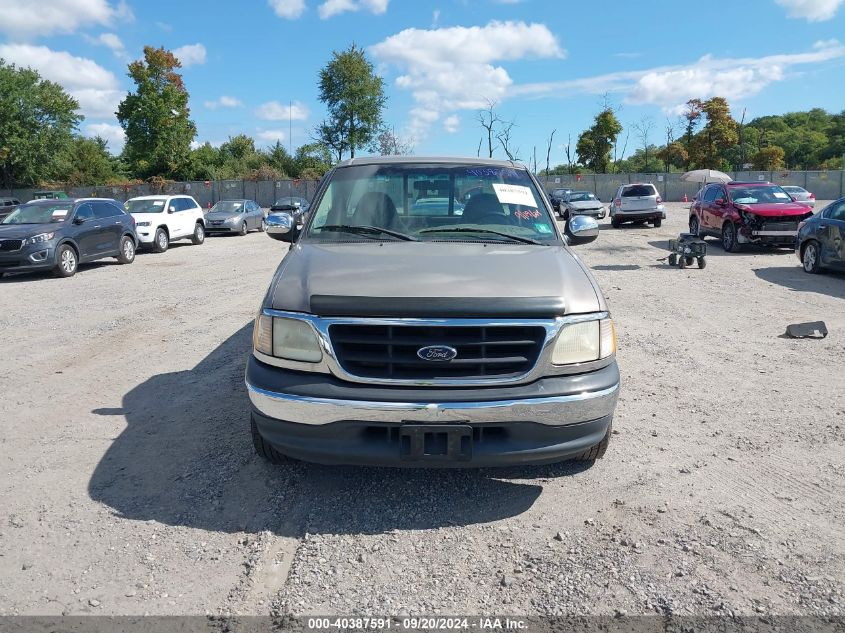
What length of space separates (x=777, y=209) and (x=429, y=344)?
15.4 metres

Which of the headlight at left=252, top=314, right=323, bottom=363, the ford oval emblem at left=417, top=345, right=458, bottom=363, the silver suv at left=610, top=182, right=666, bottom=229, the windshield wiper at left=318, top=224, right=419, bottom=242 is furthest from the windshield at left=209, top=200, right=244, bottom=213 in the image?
the ford oval emblem at left=417, top=345, right=458, bottom=363

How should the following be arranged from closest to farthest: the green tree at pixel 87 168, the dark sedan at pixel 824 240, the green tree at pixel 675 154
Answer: the dark sedan at pixel 824 240 < the green tree at pixel 87 168 < the green tree at pixel 675 154

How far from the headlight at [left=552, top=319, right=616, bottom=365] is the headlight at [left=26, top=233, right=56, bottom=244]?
13107 mm

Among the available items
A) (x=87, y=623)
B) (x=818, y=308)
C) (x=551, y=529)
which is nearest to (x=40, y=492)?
(x=87, y=623)

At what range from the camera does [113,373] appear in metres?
6.44

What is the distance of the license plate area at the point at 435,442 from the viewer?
10.5ft

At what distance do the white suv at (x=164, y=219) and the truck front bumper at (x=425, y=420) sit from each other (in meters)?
17.1


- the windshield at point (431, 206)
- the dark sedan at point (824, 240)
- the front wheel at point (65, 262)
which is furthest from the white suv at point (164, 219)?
the dark sedan at point (824, 240)

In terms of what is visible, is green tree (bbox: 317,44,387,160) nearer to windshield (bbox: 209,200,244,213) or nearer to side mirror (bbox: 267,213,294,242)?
windshield (bbox: 209,200,244,213)

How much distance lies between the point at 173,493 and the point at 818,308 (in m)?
9.14

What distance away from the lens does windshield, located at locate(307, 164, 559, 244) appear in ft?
14.6

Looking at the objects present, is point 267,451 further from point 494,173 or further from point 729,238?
point 729,238

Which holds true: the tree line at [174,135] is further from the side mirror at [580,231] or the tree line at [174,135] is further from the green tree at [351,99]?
the side mirror at [580,231]

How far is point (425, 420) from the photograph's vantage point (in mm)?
3186
